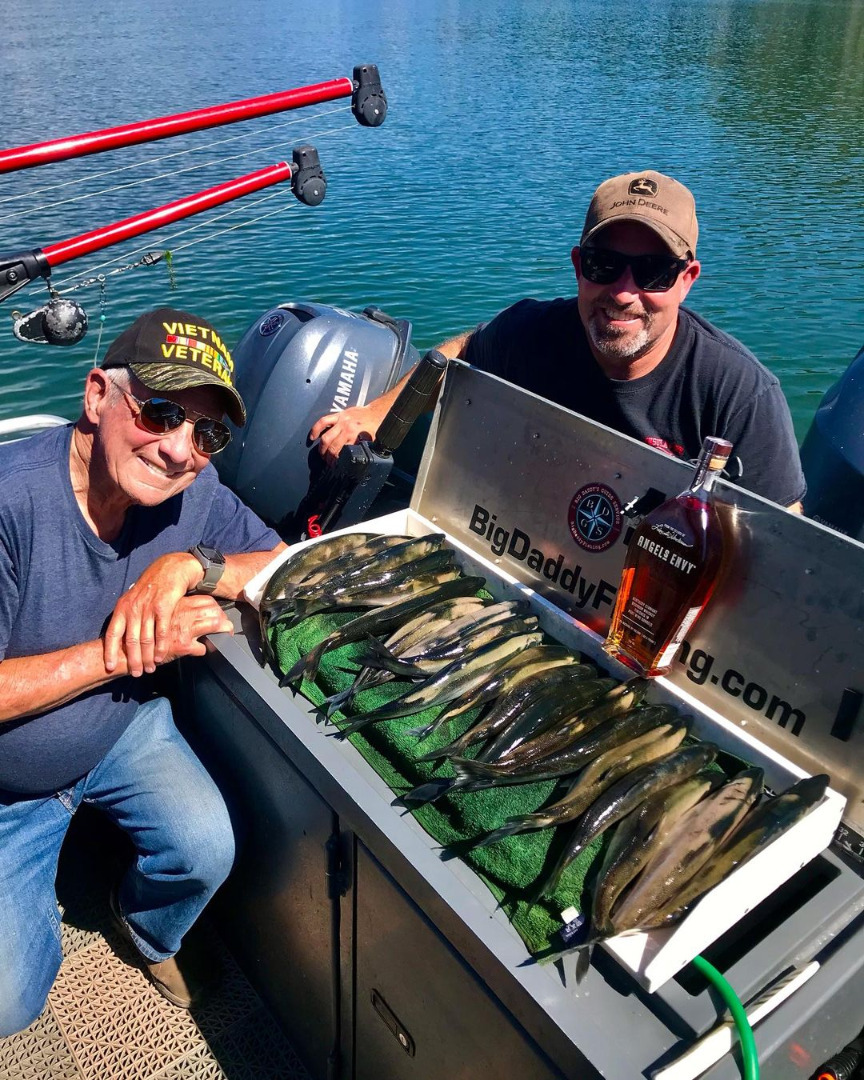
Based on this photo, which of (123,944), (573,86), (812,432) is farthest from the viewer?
(573,86)

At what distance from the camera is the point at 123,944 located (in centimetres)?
286

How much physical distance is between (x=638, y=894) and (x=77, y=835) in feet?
8.09

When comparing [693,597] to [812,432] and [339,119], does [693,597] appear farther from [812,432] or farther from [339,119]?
[339,119]

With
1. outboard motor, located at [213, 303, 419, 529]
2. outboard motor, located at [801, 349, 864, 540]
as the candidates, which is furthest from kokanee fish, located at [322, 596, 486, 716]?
outboard motor, located at [801, 349, 864, 540]

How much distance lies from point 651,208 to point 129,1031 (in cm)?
305

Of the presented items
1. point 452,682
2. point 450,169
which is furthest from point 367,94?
point 450,169

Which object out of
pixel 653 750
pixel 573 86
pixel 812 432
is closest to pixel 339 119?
pixel 573 86

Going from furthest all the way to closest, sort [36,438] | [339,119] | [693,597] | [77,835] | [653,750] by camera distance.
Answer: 1. [339,119]
2. [77,835]
3. [36,438]
4. [693,597]
5. [653,750]

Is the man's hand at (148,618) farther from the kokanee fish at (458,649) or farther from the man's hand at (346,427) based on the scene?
the man's hand at (346,427)

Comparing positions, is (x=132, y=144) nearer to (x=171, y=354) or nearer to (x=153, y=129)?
(x=153, y=129)

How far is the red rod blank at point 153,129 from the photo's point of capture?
3150 millimetres

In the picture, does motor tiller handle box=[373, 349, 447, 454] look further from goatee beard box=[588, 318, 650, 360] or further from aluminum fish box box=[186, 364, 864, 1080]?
goatee beard box=[588, 318, 650, 360]

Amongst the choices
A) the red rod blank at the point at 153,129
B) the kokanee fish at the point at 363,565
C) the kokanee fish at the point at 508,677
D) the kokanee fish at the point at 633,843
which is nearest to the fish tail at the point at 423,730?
the kokanee fish at the point at 508,677

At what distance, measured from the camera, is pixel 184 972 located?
8.77 feet
